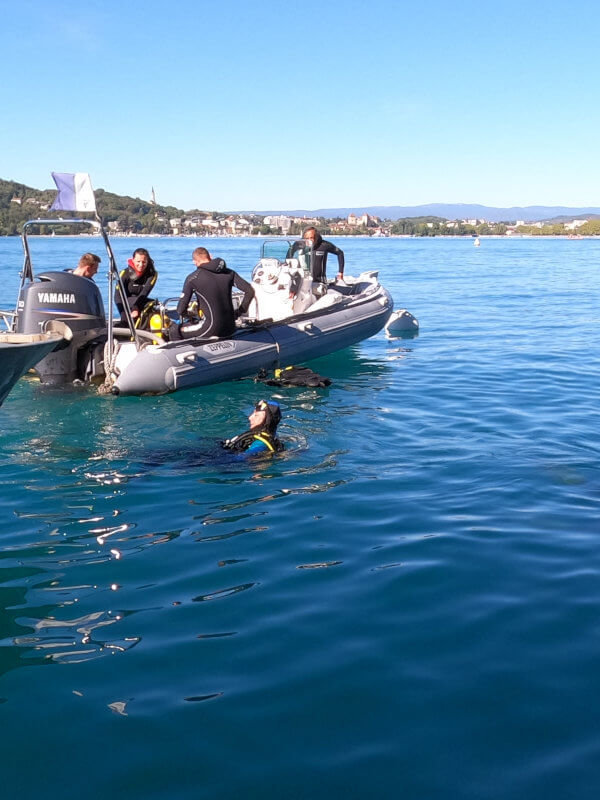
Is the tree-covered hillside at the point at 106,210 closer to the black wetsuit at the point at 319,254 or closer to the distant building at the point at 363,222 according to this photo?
the distant building at the point at 363,222

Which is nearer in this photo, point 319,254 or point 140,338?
point 140,338

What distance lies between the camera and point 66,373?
9.82 m

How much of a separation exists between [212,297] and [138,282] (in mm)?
1117

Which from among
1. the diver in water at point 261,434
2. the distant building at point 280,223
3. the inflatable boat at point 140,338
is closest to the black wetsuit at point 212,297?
the inflatable boat at point 140,338

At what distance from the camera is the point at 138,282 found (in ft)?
35.1

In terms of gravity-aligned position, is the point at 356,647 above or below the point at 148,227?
below

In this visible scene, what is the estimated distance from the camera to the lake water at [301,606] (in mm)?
3061

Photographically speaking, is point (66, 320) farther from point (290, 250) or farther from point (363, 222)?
point (363, 222)

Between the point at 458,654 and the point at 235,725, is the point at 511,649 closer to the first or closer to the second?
the point at 458,654

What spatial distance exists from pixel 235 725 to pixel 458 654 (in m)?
1.19

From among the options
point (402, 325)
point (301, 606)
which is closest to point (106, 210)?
point (402, 325)

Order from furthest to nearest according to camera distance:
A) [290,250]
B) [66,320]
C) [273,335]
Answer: [290,250]
[273,335]
[66,320]

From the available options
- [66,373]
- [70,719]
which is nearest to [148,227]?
[66,373]

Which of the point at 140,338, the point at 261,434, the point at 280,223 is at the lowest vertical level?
the point at 261,434
